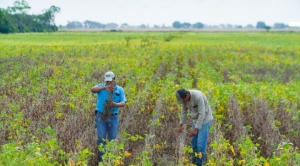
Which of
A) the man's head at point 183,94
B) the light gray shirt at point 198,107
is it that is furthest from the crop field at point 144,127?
the man's head at point 183,94

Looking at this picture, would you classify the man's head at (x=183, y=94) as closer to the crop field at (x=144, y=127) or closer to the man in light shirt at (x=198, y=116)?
the man in light shirt at (x=198, y=116)

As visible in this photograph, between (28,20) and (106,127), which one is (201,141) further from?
(28,20)

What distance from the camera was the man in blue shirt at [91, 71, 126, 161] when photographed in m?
6.59

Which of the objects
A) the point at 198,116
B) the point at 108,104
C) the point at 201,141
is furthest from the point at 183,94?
the point at 108,104

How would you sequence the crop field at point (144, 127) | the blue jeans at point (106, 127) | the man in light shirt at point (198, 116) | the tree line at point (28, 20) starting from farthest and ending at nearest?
the tree line at point (28, 20) < the blue jeans at point (106, 127) < the man in light shirt at point (198, 116) < the crop field at point (144, 127)

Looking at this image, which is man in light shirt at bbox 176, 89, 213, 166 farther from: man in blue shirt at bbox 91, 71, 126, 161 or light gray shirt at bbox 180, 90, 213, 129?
man in blue shirt at bbox 91, 71, 126, 161

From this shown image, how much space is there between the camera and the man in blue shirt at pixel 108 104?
659cm

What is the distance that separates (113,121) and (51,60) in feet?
49.7

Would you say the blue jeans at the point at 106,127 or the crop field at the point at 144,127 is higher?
the blue jeans at the point at 106,127

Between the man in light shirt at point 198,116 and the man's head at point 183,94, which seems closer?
the man's head at point 183,94

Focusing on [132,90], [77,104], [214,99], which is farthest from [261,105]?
[77,104]

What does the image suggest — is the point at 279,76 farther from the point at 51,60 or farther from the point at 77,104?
the point at 77,104

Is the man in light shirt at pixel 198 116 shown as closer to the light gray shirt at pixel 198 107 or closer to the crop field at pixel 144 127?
the light gray shirt at pixel 198 107

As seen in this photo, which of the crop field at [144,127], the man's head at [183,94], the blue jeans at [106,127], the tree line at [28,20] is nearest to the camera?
the crop field at [144,127]
